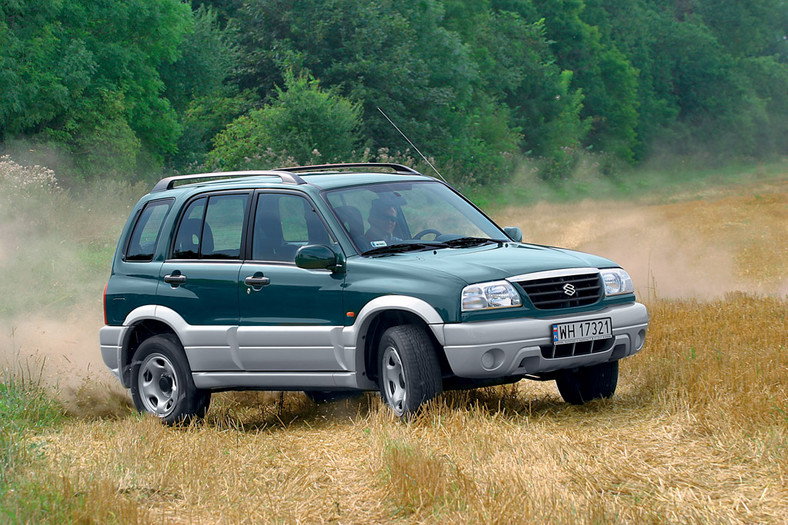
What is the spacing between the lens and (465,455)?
6.06 meters

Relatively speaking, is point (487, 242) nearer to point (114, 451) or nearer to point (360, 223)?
point (360, 223)

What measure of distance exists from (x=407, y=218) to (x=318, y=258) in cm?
104

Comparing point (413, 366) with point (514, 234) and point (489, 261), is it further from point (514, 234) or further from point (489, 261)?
point (514, 234)

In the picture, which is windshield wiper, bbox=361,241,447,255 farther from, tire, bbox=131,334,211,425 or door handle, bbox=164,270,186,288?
tire, bbox=131,334,211,425

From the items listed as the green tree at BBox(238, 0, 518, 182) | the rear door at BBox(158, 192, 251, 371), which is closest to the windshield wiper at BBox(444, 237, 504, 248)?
the rear door at BBox(158, 192, 251, 371)

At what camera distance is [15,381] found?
30.4ft

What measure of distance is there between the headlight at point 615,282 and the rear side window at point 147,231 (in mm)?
3551

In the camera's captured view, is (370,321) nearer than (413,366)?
No

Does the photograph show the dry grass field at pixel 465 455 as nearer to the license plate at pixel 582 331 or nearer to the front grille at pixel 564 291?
the license plate at pixel 582 331

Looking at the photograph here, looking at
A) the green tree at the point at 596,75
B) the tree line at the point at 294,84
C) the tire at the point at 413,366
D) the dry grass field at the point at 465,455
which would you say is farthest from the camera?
the green tree at the point at 596,75

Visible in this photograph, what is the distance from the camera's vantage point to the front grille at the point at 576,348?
705cm

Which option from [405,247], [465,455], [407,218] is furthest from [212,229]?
[465,455]

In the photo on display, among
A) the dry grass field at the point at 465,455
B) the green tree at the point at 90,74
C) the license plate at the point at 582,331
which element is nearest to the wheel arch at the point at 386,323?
the dry grass field at the point at 465,455

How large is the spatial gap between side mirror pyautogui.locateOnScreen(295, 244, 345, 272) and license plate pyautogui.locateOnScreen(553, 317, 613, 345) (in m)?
1.53
